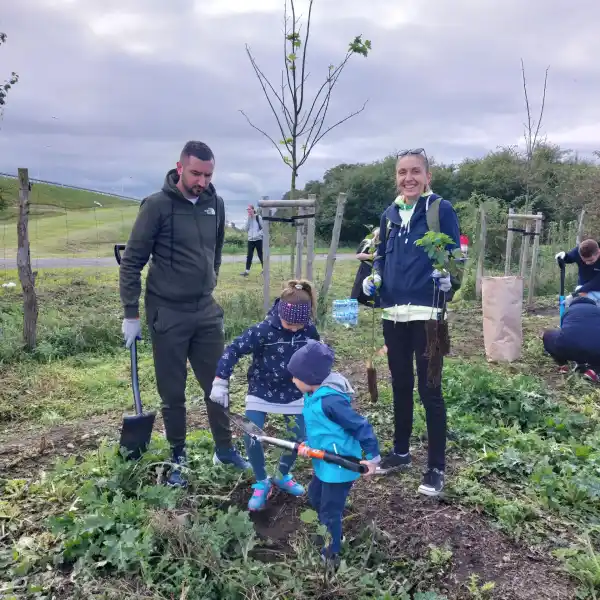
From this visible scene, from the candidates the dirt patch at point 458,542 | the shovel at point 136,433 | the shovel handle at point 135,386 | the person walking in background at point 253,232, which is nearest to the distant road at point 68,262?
the person walking in background at point 253,232

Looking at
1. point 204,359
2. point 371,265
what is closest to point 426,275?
point 371,265

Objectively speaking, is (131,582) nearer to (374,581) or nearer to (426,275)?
(374,581)

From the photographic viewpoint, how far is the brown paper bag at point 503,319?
6.31 metres

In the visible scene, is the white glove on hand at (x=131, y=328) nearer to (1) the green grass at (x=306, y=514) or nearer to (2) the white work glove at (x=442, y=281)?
(1) the green grass at (x=306, y=514)

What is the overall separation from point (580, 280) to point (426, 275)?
4.04 metres

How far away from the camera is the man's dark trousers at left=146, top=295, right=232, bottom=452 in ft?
10.9

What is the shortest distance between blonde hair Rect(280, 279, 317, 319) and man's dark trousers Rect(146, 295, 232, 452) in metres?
0.61

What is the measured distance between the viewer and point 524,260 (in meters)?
9.80

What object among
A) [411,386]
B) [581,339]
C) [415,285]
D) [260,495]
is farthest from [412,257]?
[581,339]

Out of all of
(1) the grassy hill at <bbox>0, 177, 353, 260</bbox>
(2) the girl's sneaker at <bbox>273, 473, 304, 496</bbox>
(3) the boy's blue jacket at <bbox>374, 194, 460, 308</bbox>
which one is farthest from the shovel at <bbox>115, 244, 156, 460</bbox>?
(1) the grassy hill at <bbox>0, 177, 353, 260</bbox>

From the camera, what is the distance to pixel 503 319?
6301 mm

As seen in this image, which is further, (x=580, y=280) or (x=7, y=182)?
(x=7, y=182)

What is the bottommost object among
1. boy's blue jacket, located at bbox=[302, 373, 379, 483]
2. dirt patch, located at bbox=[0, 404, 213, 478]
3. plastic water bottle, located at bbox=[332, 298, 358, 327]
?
dirt patch, located at bbox=[0, 404, 213, 478]

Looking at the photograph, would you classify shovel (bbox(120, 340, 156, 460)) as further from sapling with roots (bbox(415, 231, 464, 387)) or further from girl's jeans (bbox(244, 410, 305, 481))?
sapling with roots (bbox(415, 231, 464, 387))
